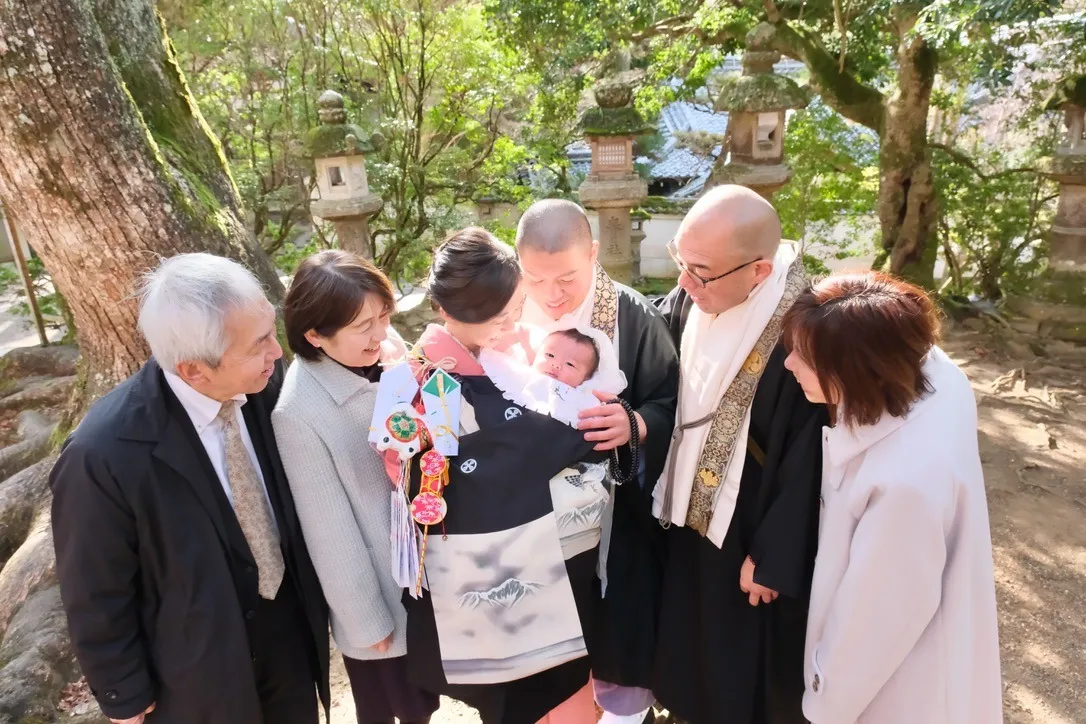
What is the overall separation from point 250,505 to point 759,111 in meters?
5.34

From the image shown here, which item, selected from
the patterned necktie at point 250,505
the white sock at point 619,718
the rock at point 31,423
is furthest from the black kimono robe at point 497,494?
the rock at point 31,423

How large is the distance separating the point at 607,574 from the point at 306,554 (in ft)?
3.09

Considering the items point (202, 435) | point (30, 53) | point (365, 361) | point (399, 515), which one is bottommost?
point (399, 515)

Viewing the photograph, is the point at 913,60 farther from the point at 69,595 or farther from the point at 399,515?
the point at 69,595

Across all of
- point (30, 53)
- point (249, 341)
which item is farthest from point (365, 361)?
point (30, 53)

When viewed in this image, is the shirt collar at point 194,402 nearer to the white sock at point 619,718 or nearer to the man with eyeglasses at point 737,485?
the man with eyeglasses at point 737,485

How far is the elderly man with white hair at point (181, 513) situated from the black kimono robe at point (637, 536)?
101 cm

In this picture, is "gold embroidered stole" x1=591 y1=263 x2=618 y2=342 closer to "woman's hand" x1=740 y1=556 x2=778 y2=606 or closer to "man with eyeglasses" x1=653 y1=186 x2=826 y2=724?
"man with eyeglasses" x1=653 y1=186 x2=826 y2=724

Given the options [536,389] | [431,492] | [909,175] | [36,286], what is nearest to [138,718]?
[431,492]

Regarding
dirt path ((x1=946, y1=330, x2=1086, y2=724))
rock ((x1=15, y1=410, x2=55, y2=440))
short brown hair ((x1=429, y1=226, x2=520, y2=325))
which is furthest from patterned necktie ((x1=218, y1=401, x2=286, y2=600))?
rock ((x1=15, y1=410, x2=55, y2=440))

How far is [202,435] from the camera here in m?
1.72

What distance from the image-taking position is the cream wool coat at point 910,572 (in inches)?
57.8

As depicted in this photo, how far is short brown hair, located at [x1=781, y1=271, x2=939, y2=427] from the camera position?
147 cm

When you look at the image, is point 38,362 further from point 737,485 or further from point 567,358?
point 737,485
